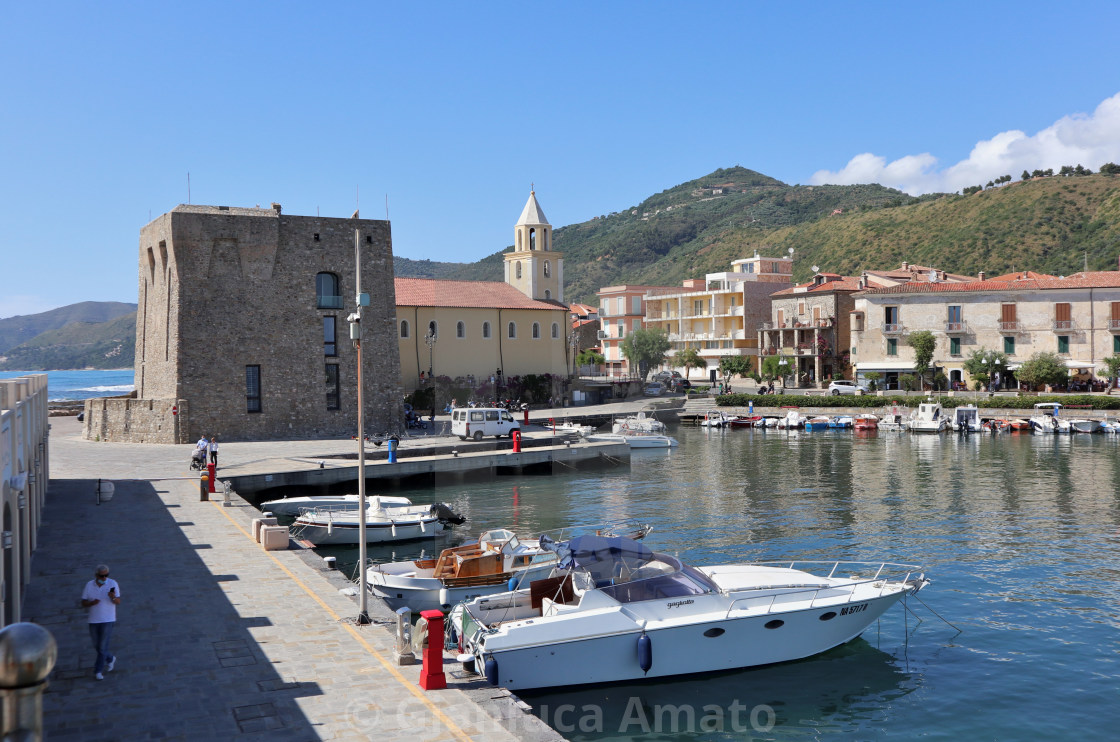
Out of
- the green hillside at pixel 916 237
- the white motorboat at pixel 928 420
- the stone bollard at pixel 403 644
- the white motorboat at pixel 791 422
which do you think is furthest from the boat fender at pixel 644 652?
the green hillside at pixel 916 237

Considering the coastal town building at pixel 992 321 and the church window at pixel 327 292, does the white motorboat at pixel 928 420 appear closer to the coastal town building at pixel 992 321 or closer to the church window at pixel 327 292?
the coastal town building at pixel 992 321

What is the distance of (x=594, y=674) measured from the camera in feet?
42.3

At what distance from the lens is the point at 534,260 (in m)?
66.7

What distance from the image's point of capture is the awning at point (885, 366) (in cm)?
6236

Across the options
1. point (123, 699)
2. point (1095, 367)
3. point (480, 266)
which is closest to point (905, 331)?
point (1095, 367)

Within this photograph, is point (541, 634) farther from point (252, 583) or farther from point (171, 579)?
point (171, 579)

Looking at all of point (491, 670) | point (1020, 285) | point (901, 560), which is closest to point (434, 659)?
point (491, 670)

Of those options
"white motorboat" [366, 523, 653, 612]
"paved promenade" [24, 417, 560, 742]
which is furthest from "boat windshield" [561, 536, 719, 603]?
"paved promenade" [24, 417, 560, 742]

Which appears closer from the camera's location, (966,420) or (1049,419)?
(1049,419)

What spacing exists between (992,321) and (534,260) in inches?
1281

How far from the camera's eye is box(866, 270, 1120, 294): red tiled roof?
5647 centimetres

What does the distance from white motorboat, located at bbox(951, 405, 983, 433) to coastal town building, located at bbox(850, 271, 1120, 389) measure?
9078 mm

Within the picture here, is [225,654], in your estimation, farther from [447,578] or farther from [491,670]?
[447,578]

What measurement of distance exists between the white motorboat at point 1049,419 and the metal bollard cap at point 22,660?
180 feet
